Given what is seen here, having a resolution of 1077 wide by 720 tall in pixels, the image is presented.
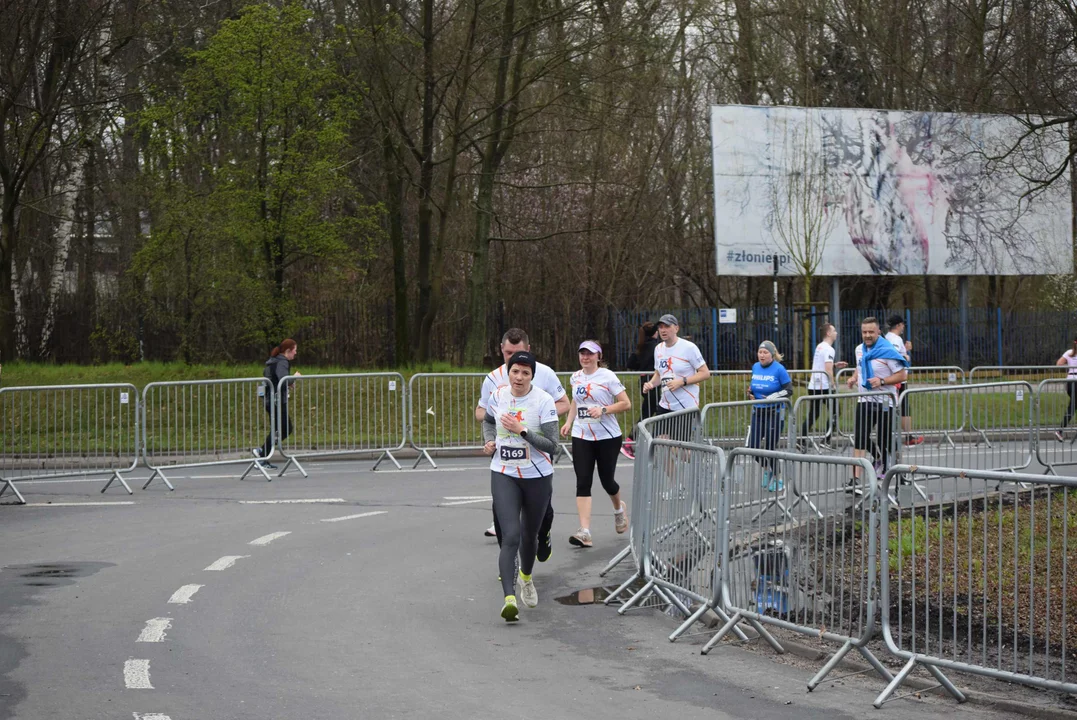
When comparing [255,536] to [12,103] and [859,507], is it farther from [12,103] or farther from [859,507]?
[12,103]

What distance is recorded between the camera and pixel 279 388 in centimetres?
1816

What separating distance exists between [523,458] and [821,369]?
12373mm

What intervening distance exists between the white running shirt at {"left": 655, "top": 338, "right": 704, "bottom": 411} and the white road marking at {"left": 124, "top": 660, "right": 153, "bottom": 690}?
6.93 m

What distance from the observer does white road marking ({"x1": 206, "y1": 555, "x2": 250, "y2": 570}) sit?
11094 millimetres

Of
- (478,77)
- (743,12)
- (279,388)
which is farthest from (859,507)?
(743,12)

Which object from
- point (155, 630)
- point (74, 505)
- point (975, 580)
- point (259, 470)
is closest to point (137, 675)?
point (155, 630)

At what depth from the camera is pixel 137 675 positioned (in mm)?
7406

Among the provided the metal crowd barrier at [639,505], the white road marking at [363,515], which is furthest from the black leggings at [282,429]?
the metal crowd barrier at [639,505]

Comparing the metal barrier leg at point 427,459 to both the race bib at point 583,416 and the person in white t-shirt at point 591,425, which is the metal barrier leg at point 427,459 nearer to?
the person in white t-shirt at point 591,425

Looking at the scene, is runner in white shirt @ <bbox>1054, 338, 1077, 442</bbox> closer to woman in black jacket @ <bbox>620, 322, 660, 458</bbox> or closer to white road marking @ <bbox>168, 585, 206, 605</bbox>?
woman in black jacket @ <bbox>620, 322, 660, 458</bbox>

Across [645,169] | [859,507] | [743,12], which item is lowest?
[859,507]

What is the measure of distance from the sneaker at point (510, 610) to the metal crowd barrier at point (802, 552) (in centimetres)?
135

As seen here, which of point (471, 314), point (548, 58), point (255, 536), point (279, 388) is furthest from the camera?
point (471, 314)

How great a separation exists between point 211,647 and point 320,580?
2414mm
